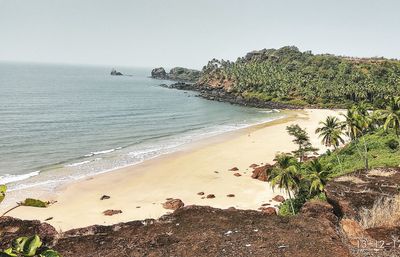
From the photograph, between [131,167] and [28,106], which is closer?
[131,167]

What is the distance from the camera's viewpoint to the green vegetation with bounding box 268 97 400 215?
36.0m

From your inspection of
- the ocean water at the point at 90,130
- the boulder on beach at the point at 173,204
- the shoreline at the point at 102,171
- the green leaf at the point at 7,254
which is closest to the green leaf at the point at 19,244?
the green leaf at the point at 7,254

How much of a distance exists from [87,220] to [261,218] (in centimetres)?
2419

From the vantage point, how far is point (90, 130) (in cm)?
8938

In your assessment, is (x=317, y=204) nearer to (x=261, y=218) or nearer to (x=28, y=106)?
(x=261, y=218)

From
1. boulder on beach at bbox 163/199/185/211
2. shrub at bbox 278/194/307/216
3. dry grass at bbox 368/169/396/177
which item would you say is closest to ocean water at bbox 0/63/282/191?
boulder on beach at bbox 163/199/185/211

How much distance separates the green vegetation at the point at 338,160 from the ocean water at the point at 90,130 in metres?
31.7

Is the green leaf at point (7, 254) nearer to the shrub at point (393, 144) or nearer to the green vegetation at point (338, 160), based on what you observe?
the green vegetation at point (338, 160)

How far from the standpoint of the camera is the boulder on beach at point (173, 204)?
41.8m

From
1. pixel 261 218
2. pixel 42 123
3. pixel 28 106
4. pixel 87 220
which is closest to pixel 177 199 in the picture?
pixel 87 220

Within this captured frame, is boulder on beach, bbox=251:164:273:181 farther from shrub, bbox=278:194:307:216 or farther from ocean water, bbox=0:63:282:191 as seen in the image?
ocean water, bbox=0:63:282:191

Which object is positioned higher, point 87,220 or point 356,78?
point 356,78

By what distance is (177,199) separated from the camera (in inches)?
1704

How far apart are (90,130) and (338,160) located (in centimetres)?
6029
